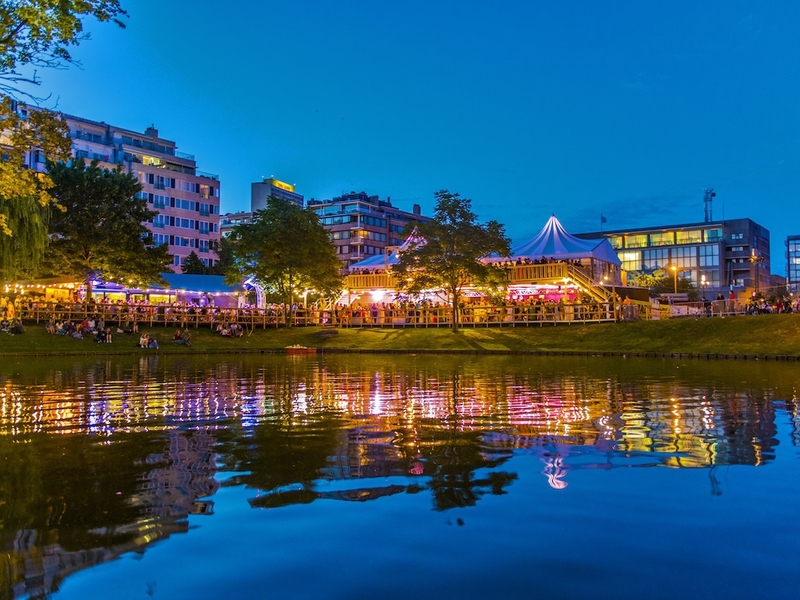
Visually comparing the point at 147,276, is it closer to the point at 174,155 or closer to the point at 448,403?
the point at 448,403

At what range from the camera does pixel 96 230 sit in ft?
185

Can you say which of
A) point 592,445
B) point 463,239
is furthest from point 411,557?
point 463,239

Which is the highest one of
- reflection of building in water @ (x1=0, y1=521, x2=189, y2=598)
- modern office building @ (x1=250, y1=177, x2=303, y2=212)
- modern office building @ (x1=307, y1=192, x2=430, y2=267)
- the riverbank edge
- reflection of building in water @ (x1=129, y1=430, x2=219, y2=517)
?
modern office building @ (x1=250, y1=177, x2=303, y2=212)

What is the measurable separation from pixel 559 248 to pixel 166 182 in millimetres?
70830

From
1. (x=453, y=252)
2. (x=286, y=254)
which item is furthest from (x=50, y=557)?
(x=286, y=254)

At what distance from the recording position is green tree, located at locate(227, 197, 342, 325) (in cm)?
6034

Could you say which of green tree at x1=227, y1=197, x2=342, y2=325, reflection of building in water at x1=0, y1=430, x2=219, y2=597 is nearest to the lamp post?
green tree at x1=227, y1=197, x2=342, y2=325

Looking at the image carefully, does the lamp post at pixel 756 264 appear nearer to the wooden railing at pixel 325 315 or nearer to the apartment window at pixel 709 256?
the apartment window at pixel 709 256

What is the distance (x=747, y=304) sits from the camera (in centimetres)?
5000

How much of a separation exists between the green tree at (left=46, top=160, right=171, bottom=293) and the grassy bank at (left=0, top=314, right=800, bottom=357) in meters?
7.55

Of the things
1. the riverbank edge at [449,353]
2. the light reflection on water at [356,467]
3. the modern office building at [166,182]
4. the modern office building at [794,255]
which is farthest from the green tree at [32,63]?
the modern office building at [794,255]

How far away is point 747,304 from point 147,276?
48.6 metres

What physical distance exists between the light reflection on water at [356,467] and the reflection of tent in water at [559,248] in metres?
41.5

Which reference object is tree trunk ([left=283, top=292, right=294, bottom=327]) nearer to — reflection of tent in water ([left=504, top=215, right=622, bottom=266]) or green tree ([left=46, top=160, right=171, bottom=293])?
green tree ([left=46, top=160, right=171, bottom=293])
